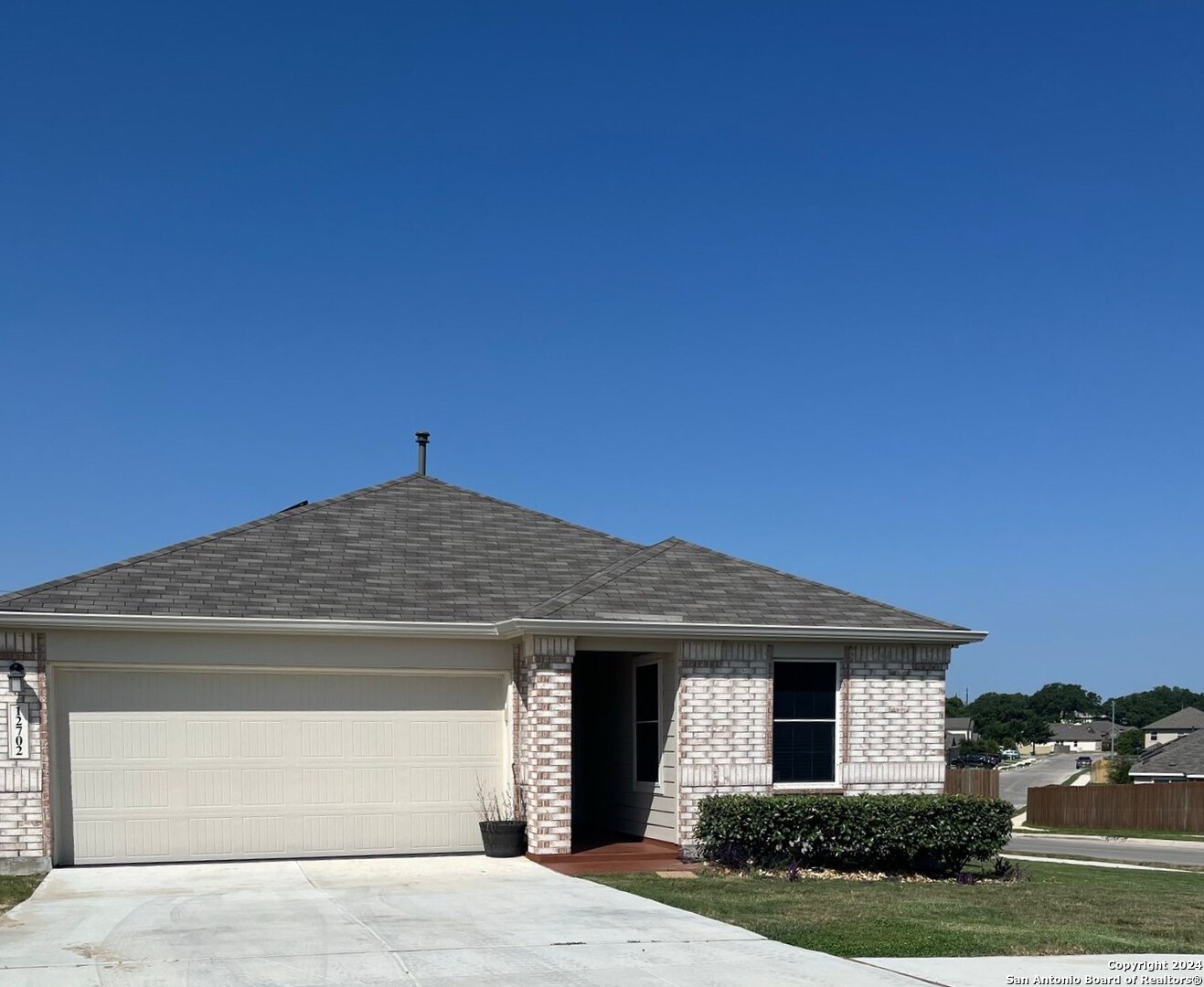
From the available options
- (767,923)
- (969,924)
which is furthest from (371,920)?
(969,924)

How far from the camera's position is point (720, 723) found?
17625 mm

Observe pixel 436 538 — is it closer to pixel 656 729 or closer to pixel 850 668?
pixel 656 729

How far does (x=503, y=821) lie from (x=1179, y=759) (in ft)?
150

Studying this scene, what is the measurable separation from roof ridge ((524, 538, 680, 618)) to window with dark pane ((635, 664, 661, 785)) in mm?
1387

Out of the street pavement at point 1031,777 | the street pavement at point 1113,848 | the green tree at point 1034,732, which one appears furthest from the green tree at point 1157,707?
the street pavement at point 1113,848

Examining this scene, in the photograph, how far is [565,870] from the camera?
16062 mm

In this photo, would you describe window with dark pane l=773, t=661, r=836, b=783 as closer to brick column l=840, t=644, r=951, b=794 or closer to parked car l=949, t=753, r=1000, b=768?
brick column l=840, t=644, r=951, b=794

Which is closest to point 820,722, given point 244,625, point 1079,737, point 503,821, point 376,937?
point 503,821

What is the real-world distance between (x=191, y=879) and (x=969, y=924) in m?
8.51

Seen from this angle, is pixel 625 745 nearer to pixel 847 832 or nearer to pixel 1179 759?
pixel 847 832

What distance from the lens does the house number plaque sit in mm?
15828

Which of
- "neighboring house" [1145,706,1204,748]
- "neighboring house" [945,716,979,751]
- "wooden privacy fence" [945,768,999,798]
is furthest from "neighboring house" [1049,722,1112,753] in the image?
"wooden privacy fence" [945,768,999,798]

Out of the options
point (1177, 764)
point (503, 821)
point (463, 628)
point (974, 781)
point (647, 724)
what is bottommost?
Answer: point (1177, 764)

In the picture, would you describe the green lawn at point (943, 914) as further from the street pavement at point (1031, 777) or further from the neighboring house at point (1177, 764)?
the street pavement at point (1031, 777)
